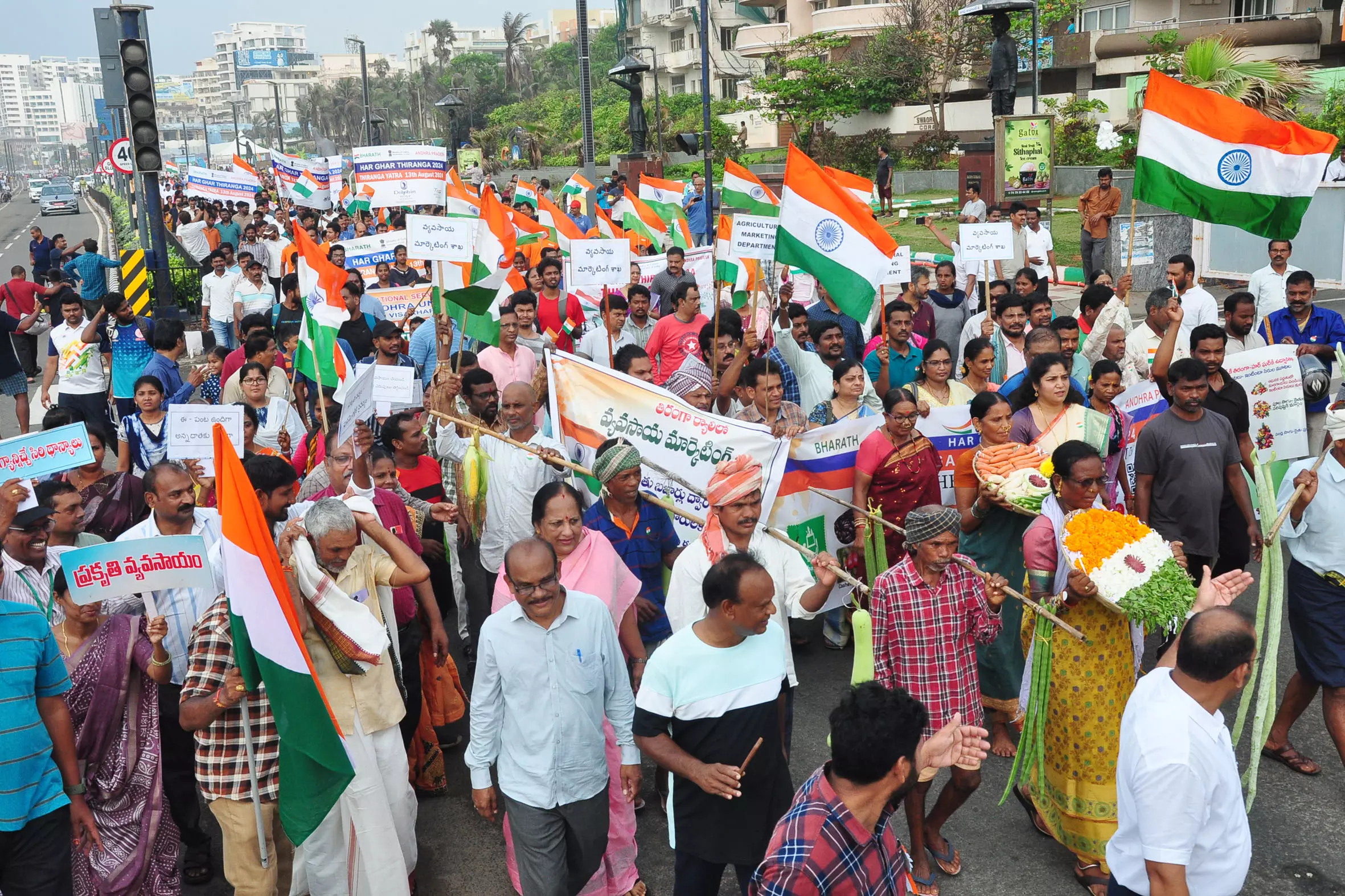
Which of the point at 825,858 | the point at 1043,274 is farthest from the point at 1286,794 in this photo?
the point at 1043,274

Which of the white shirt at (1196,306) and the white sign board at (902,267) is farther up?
the white sign board at (902,267)

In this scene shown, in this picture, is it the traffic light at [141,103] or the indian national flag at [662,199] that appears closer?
the traffic light at [141,103]

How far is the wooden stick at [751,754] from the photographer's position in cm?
→ 380

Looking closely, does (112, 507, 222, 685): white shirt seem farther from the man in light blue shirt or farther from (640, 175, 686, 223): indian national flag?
(640, 175, 686, 223): indian national flag

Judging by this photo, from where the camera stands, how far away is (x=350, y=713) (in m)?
4.56

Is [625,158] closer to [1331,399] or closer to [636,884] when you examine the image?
[1331,399]

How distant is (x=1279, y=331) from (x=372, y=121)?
32996 millimetres

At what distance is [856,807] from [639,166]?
25215 millimetres

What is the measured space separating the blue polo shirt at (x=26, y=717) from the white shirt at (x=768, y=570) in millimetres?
2148

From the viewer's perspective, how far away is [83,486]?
6438 mm

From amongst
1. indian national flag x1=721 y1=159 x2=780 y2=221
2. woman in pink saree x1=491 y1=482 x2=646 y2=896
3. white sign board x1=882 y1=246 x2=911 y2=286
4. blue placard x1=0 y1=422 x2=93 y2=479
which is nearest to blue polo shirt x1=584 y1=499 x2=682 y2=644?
woman in pink saree x1=491 y1=482 x2=646 y2=896

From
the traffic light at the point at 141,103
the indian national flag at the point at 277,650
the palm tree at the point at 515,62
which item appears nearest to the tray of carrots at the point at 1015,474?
the indian national flag at the point at 277,650

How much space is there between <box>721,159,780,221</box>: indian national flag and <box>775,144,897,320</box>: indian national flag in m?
3.25

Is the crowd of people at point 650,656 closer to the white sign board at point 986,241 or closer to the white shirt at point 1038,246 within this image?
the white sign board at point 986,241
